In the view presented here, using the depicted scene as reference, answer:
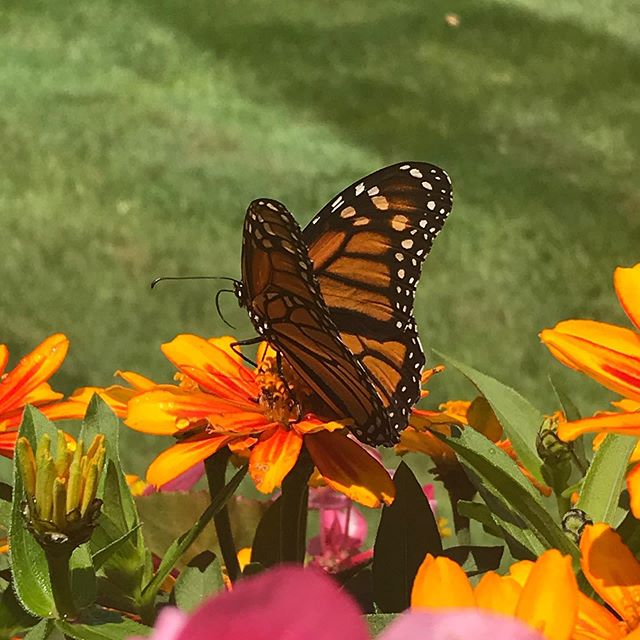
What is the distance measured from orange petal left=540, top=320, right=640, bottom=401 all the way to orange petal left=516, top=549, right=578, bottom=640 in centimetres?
17

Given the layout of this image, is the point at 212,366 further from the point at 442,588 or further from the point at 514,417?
the point at 442,588

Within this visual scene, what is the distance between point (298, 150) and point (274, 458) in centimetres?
258

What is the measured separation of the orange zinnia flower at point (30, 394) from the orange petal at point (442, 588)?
0.98 feet

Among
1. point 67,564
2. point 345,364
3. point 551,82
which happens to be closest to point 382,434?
point 345,364

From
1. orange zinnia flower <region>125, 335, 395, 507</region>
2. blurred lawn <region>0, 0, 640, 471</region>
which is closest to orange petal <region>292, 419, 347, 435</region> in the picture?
orange zinnia flower <region>125, 335, 395, 507</region>

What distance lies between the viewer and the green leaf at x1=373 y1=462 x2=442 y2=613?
0.51m

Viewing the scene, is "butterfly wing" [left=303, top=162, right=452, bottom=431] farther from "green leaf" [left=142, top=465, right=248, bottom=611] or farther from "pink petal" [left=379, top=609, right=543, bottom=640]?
"pink petal" [left=379, top=609, right=543, bottom=640]

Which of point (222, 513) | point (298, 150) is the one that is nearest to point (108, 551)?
point (222, 513)

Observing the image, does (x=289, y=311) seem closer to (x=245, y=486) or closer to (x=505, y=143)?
(x=245, y=486)

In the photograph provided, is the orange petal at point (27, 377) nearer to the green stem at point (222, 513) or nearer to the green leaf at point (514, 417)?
the green stem at point (222, 513)

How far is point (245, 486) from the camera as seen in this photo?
57.6 inches

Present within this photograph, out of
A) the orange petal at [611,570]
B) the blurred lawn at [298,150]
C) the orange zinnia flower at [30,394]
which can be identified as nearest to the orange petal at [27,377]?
the orange zinnia flower at [30,394]

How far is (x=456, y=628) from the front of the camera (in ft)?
0.71

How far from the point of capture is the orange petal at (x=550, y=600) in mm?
306
